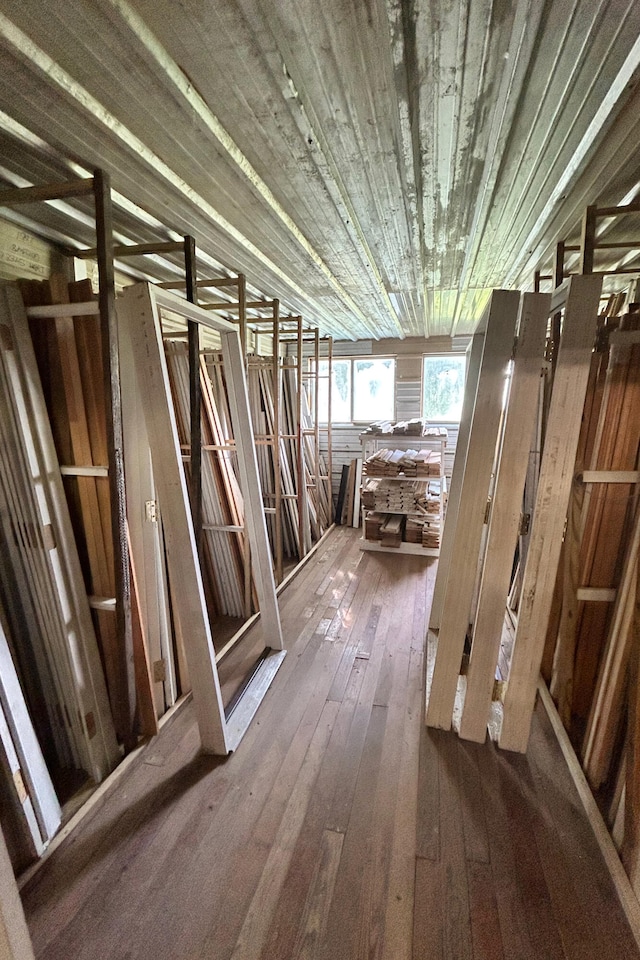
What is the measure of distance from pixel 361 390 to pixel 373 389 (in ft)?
0.69

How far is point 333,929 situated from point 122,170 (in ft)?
10.3

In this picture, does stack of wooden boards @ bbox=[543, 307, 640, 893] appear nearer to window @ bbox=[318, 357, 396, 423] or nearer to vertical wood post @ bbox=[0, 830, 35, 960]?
vertical wood post @ bbox=[0, 830, 35, 960]

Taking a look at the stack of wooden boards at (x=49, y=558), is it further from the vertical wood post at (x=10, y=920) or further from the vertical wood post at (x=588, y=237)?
the vertical wood post at (x=588, y=237)

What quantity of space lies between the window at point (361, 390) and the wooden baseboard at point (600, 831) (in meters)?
5.16

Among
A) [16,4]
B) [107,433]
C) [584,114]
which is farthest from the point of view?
[107,433]

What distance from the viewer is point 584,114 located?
4.91ft

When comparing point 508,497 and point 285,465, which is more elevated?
point 508,497

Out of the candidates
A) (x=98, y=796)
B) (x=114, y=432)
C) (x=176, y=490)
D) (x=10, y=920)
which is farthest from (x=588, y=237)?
(x=98, y=796)

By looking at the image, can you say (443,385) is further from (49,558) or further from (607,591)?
(49,558)

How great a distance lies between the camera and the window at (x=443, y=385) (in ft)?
20.5

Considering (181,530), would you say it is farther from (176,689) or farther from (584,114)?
(584,114)

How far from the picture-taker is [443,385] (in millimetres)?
6289

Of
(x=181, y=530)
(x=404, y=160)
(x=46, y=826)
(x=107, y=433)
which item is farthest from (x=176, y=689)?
(x=404, y=160)

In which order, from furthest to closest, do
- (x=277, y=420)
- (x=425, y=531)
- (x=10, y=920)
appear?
(x=425, y=531) < (x=277, y=420) < (x=10, y=920)
